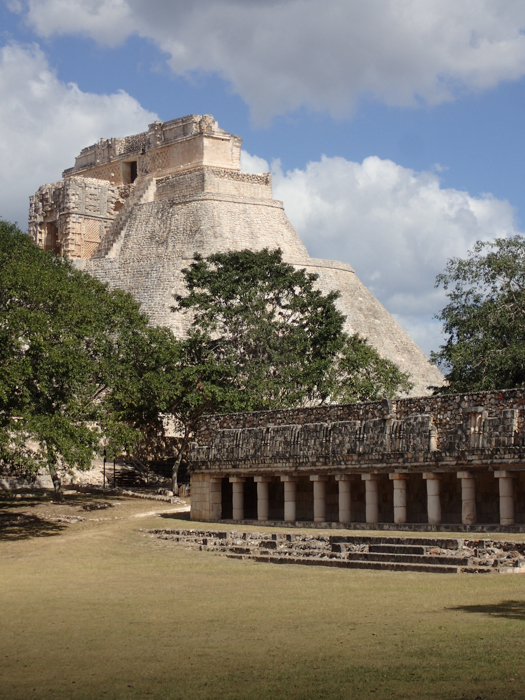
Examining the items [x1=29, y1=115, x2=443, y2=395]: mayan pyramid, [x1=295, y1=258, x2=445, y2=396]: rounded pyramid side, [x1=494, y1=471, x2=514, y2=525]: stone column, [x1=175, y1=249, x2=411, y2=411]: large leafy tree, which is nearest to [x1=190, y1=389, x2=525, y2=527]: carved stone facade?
[x1=494, y1=471, x2=514, y2=525]: stone column

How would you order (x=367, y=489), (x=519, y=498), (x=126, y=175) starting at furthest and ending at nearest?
(x=126, y=175)
(x=367, y=489)
(x=519, y=498)

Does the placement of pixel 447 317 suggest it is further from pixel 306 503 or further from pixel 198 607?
pixel 198 607

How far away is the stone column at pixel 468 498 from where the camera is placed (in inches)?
813

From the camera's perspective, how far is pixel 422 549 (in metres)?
16.9

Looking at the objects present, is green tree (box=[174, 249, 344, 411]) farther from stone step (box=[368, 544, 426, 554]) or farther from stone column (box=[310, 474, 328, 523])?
stone step (box=[368, 544, 426, 554])

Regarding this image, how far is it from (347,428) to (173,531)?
481cm

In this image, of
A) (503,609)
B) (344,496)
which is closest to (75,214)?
(344,496)

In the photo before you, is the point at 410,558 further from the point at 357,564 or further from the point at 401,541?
the point at 401,541

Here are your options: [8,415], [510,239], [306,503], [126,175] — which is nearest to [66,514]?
[8,415]

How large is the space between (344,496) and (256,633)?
12.5m

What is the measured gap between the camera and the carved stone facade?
20516mm

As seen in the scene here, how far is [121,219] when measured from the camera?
66.2 metres

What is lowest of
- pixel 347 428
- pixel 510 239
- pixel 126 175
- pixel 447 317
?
pixel 347 428

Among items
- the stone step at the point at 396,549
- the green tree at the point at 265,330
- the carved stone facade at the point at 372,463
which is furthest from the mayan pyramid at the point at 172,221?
the stone step at the point at 396,549
